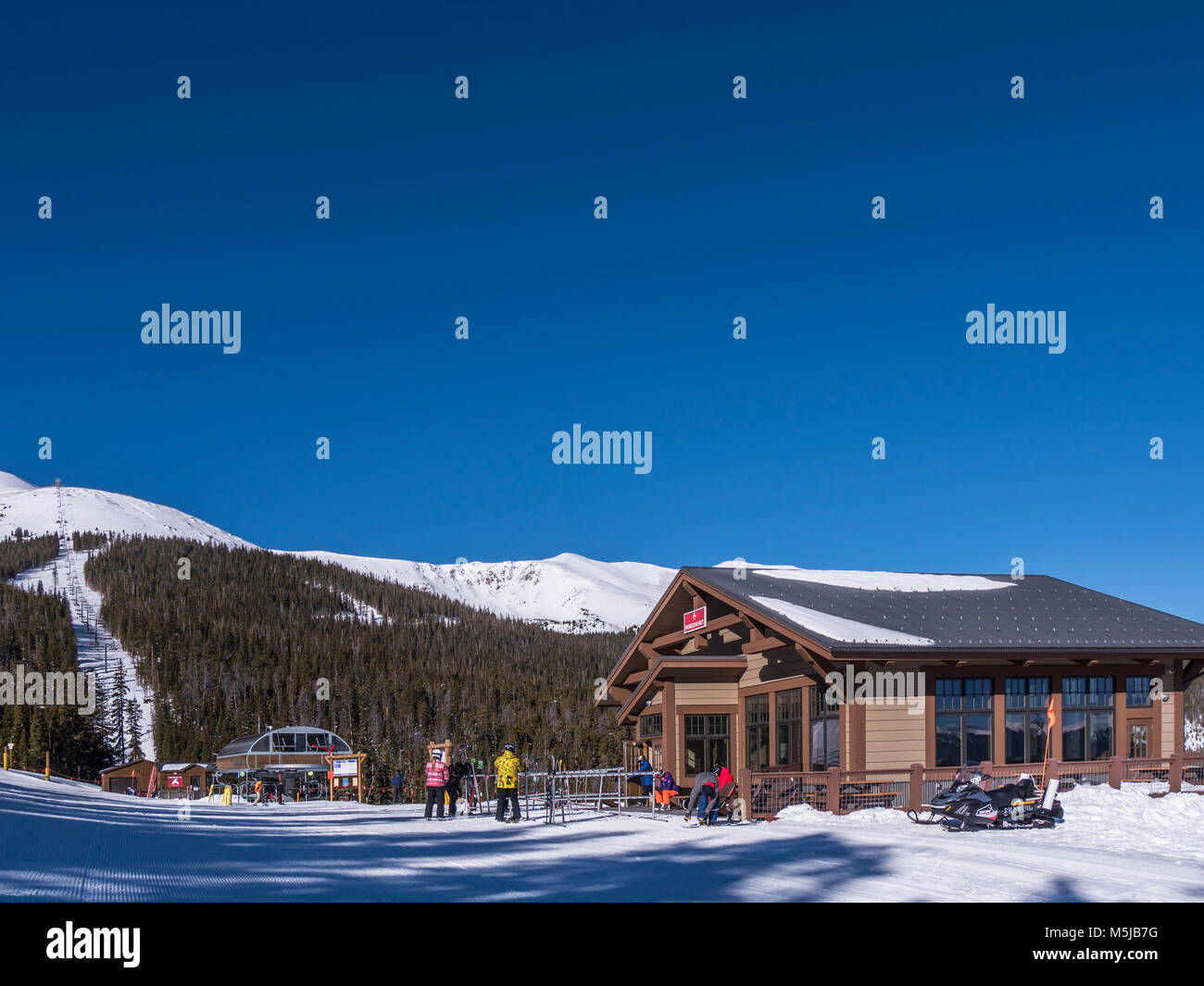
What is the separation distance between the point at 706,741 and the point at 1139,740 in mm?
10344

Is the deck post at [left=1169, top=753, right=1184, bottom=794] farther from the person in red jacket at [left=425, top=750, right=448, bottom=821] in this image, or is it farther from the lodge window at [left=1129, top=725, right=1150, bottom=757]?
the person in red jacket at [left=425, top=750, right=448, bottom=821]

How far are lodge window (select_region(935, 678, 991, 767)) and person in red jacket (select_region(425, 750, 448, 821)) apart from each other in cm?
1149

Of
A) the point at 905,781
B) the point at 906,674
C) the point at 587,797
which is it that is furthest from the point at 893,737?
the point at 587,797

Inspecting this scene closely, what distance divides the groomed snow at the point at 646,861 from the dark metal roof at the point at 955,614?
388cm

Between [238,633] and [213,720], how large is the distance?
3739cm

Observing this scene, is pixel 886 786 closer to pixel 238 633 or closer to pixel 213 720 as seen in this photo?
pixel 213 720

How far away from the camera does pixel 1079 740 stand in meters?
26.2

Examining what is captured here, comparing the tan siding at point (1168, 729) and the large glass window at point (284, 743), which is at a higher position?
the tan siding at point (1168, 729)

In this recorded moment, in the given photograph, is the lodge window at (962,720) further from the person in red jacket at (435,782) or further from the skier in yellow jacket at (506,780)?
the person in red jacket at (435,782)

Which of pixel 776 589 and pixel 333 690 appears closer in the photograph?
pixel 776 589

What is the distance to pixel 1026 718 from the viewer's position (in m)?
25.7

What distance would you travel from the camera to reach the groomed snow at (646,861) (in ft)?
38.5

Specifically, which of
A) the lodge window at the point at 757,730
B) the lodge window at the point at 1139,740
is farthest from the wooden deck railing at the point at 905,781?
the lodge window at the point at 757,730
